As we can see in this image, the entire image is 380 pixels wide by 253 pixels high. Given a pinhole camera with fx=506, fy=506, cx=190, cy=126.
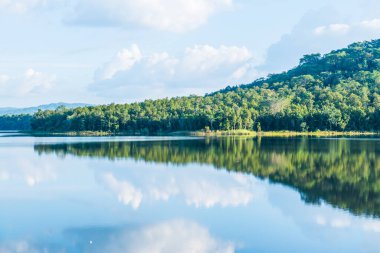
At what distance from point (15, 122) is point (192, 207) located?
173771 millimetres

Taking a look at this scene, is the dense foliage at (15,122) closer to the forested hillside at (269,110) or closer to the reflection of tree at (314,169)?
the forested hillside at (269,110)

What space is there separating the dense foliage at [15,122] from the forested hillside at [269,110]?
41.5 metres

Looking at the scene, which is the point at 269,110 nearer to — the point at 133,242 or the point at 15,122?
the point at 133,242

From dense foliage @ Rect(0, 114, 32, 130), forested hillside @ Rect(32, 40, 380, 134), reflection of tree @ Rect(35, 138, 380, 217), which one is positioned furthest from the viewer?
dense foliage @ Rect(0, 114, 32, 130)

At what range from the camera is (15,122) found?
183m

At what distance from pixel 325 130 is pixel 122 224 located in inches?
3183

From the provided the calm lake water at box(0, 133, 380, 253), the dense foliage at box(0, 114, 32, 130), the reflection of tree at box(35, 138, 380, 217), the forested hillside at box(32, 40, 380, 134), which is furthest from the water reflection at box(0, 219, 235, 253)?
the dense foliage at box(0, 114, 32, 130)

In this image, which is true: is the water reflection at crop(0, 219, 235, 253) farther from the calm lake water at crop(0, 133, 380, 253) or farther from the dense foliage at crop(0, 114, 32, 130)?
the dense foliage at crop(0, 114, 32, 130)

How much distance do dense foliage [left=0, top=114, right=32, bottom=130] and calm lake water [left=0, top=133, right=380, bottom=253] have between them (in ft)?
477

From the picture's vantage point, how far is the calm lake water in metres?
15.5

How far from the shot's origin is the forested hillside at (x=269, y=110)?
3691 inches

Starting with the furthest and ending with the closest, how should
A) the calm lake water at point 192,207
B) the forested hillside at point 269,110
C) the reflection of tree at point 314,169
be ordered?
1. the forested hillside at point 269,110
2. the reflection of tree at point 314,169
3. the calm lake water at point 192,207

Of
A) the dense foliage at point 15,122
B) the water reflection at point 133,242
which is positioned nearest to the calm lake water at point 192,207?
the water reflection at point 133,242

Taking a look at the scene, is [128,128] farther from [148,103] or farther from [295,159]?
[295,159]
